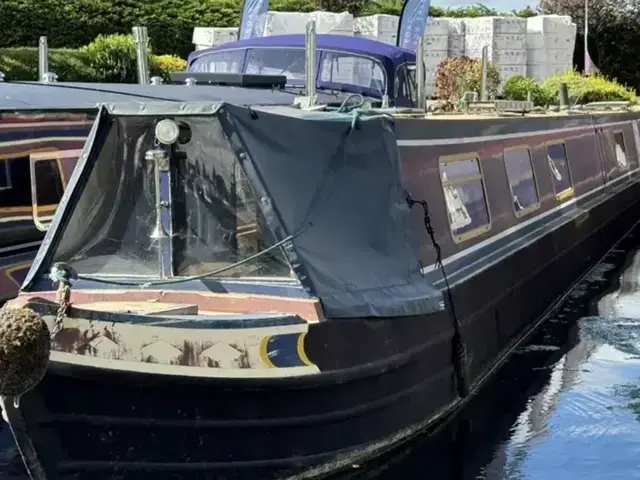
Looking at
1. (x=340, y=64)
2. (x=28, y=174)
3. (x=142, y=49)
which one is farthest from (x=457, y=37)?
(x=28, y=174)

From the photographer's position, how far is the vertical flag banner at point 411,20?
38.8ft

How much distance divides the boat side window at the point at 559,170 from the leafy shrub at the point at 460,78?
9679mm

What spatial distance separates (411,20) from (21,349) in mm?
8820

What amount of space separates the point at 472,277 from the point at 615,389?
5.14ft

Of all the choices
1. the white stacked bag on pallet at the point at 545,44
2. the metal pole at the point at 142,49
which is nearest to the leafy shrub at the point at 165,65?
the white stacked bag on pallet at the point at 545,44

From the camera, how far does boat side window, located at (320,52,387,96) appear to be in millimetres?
10023

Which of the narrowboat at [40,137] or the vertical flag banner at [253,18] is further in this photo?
the vertical flag banner at [253,18]

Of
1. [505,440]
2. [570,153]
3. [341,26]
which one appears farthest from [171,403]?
[341,26]

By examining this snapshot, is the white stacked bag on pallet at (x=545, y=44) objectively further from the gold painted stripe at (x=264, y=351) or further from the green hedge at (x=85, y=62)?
the gold painted stripe at (x=264, y=351)

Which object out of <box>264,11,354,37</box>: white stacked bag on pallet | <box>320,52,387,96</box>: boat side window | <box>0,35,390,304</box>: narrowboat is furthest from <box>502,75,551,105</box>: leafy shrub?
<box>0,35,390,304</box>: narrowboat

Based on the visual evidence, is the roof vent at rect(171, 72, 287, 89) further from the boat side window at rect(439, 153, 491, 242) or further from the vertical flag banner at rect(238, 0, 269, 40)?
the vertical flag banner at rect(238, 0, 269, 40)

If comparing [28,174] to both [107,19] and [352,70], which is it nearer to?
[352,70]

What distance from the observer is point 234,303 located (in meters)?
4.95

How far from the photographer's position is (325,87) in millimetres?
9891
